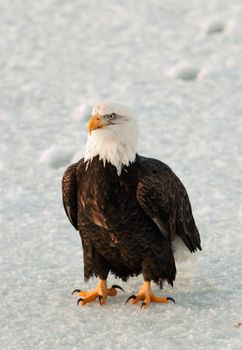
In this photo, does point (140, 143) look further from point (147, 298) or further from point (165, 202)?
point (147, 298)

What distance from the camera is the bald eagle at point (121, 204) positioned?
21.0ft

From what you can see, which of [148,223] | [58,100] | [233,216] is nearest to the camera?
[148,223]

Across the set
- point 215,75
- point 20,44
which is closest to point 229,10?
point 215,75

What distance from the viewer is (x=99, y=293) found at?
22.3ft

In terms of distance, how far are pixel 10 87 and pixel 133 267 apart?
5.73 meters

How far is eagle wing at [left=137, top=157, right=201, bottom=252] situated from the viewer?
6.39 metres

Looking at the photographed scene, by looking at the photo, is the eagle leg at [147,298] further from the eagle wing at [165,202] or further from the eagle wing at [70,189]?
the eagle wing at [70,189]

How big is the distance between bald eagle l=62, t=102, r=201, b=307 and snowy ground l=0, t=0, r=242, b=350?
0.34 meters

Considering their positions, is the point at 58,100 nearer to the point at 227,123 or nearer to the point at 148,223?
the point at 227,123

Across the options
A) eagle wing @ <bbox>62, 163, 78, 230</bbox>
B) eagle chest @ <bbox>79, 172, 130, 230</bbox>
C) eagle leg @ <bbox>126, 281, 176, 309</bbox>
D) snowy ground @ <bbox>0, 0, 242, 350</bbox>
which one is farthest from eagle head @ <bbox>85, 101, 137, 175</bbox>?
snowy ground @ <bbox>0, 0, 242, 350</bbox>

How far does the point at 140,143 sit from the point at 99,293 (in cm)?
372

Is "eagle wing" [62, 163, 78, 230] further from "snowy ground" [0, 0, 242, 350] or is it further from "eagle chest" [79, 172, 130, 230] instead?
"snowy ground" [0, 0, 242, 350]

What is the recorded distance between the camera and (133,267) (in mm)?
6730

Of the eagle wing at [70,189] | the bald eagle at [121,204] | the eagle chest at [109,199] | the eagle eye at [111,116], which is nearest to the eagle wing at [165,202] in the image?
the bald eagle at [121,204]
